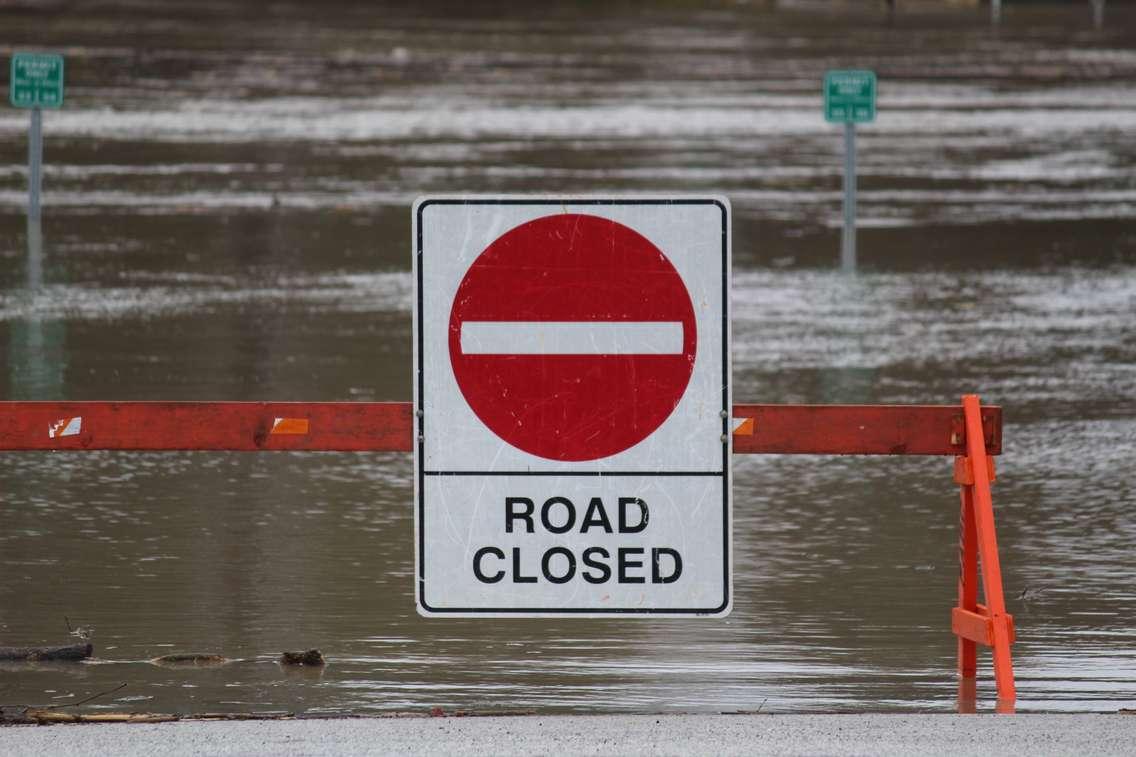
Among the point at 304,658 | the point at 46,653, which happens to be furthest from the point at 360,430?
the point at 46,653

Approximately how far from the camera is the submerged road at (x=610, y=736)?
5.48m

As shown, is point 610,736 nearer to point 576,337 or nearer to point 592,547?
point 592,547

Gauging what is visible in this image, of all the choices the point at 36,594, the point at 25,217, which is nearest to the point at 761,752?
the point at 36,594

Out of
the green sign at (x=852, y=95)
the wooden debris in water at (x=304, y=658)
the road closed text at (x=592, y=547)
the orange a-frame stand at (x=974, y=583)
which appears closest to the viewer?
the road closed text at (x=592, y=547)

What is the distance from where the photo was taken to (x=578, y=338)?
6.06m

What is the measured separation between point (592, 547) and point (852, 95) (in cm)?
1162

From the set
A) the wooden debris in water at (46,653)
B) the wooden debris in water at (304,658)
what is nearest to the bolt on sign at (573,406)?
the wooden debris in water at (304,658)

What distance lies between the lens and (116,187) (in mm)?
20500

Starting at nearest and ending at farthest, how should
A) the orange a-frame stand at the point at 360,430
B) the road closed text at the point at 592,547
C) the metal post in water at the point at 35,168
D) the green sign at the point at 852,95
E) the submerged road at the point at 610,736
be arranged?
the submerged road at the point at 610,736
the road closed text at the point at 592,547
the orange a-frame stand at the point at 360,430
the metal post in water at the point at 35,168
the green sign at the point at 852,95

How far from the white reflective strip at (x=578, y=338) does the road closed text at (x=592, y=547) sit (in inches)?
14.7

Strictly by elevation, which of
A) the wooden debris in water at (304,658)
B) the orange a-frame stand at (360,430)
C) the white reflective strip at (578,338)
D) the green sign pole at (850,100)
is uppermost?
the green sign pole at (850,100)

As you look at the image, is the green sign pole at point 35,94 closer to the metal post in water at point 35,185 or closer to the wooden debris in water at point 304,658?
the metal post in water at point 35,185

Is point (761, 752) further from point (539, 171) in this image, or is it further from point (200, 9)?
point (200, 9)

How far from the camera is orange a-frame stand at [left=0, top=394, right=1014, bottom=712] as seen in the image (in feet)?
21.1
